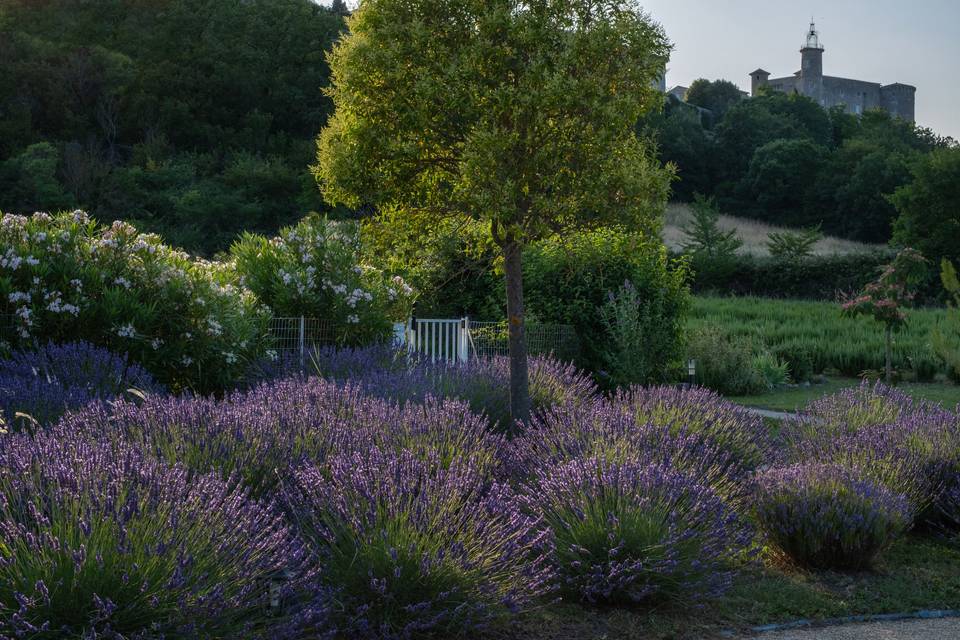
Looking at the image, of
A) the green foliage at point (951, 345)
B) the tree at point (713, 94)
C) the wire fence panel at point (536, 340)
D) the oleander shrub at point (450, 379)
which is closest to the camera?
the oleander shrub at point (450, 379)

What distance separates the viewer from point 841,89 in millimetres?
114000

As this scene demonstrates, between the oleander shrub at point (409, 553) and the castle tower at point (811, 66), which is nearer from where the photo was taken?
the oleander shrub at point (409, 553)

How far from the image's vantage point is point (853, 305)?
16.4m

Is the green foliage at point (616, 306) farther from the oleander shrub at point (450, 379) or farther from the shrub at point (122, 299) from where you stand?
the shrub at point (122, 299)

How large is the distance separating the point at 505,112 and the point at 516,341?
1864mm

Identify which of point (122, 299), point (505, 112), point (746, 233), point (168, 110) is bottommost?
point (122, 299)

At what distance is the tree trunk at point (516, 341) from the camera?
768cm

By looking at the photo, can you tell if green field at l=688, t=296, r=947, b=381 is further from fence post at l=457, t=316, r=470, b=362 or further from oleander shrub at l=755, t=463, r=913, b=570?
oleander shrub at l=755, t=463, r=913, b=570

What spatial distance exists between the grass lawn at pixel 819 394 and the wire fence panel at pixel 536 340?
3296mm

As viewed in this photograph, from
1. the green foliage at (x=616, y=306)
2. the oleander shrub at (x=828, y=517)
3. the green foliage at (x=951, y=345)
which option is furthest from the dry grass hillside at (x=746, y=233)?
the oleander shrub at (x=828, y=517)

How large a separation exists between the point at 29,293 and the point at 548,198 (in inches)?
183

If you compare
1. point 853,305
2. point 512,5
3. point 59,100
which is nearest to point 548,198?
point 512,5

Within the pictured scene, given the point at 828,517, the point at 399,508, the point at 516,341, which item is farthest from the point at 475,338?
the point at 399,508

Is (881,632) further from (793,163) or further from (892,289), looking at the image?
(793,163)
